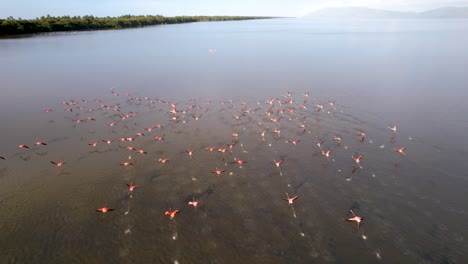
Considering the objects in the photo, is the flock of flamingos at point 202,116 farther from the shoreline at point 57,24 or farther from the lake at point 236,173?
the shoreline at point 57,24

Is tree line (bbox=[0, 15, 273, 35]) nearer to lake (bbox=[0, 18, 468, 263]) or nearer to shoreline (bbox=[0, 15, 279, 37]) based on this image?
shoreline (bbox=[0, 15, 279, 37])

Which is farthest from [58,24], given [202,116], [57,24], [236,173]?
[236,173]

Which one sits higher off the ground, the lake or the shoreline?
the shoreline

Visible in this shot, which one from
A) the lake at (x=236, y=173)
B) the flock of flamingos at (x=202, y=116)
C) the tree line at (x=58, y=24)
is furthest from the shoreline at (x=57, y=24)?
the flock of flamingos at (x=202, y=116)

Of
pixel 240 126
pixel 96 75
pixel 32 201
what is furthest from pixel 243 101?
pixel 96 75

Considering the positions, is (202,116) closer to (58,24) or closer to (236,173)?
(236,173)

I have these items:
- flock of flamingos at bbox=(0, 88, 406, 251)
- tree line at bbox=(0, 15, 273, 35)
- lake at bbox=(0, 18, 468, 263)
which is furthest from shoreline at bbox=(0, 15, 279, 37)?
flock of flamingos at bbox=(0, 88, 406, 251)
